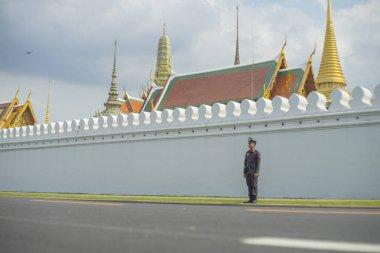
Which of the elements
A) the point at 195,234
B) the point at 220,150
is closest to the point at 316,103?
the point at 220,150

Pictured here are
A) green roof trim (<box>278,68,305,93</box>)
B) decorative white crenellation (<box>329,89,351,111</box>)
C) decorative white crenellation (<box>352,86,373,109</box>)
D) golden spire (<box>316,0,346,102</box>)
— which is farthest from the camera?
golden spire (<box>316,0,346,102</box>)

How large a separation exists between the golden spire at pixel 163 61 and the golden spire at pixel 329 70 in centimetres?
1931

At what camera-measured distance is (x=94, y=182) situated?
1831 cm

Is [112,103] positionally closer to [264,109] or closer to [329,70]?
[329,70]

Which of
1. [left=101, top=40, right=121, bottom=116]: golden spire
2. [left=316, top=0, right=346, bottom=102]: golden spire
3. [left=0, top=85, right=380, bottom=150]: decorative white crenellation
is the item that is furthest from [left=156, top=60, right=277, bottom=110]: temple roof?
[left=101, top=40, right=121, bottom=116]: golden spire

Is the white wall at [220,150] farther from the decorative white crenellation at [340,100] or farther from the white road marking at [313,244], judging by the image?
the white road marking at [313,244]

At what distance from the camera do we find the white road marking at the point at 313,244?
12.6ft

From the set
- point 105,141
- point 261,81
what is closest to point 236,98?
point 261,81

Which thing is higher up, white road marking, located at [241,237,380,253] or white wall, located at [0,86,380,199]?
white wall, located at [0,86,380,199]

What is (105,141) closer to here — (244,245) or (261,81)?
(261,81)

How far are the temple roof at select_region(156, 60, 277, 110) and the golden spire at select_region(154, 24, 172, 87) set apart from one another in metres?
23.0

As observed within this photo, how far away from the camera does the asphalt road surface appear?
416 cm

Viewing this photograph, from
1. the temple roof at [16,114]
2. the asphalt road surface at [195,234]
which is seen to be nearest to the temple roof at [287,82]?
the asphalt road surface at [195,234]

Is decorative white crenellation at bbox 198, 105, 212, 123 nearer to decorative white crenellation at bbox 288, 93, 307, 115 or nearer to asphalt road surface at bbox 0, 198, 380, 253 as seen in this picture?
decorative white crenellation at bbox 288, 93, 307, 115
